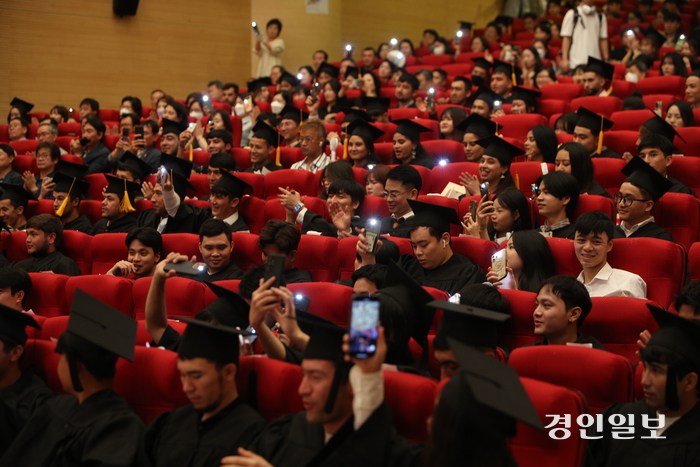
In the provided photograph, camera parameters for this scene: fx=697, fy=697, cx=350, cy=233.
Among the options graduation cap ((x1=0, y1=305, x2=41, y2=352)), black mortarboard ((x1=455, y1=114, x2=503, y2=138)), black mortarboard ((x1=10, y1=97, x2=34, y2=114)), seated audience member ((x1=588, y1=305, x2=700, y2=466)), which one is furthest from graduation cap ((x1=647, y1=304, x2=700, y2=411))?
black mortarboard ((x1=10, y1=97, x2=34, y2=114))

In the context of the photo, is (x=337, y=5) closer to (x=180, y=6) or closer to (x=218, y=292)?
(x=180, y=6)

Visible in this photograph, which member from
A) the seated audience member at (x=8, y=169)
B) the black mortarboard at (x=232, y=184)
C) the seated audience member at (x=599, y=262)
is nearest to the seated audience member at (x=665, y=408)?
the seated audience member at (x=599, y=262)

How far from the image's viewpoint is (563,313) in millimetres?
2518

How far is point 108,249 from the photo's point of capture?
4.15 metres

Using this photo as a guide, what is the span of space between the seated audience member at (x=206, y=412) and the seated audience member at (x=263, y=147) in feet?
11.3

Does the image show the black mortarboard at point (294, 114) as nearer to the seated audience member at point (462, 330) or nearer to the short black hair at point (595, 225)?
the short black hair at point (595, 225)

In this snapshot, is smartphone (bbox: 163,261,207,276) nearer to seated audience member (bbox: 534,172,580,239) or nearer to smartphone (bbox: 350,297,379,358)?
smartphone (bbox: 350,297,379,358)

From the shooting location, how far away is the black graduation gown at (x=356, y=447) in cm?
180

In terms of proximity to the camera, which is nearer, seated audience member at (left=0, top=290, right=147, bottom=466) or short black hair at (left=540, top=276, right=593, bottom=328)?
seated audience member at (left=0, top=290, right=147, bottom=466)

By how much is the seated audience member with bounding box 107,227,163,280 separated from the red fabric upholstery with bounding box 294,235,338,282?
82cm

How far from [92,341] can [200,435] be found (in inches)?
18.9

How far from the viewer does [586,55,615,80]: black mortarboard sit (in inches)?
250

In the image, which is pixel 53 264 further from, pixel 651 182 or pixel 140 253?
pixel 651 182

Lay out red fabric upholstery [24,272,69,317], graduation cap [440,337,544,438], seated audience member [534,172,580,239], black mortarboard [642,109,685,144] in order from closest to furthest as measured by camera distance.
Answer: graduation cap [440,337,544,438], red fabric upholstery [24,272,69,317], seated audience member [534,172,580,239], black mortarboard [642,109,685,144]
